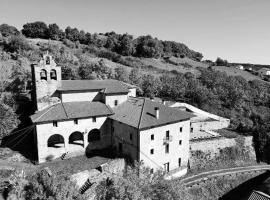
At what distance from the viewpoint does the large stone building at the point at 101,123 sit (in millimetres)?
35000

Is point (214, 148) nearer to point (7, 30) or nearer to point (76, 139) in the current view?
point (76, 139)

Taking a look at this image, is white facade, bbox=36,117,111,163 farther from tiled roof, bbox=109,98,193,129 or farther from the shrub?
the shrub

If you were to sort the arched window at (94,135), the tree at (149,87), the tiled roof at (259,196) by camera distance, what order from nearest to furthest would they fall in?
the tiled roof at (259,196)
the arched window at (94,135)
the tree at (149,87)

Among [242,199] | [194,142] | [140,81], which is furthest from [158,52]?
[242,199]

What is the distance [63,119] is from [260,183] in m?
38.0

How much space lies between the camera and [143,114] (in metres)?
36.5

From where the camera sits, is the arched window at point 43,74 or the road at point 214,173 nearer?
the road at point 214,173

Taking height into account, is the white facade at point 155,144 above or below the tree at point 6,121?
below

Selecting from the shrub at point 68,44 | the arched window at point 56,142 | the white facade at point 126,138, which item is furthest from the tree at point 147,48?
the arched window at point 56,142

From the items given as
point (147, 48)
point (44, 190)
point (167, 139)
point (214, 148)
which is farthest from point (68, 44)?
point (44, 190)

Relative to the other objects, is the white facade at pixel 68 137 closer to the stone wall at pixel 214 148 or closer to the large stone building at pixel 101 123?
the large stone building at pixel 101 123

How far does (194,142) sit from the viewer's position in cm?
4350

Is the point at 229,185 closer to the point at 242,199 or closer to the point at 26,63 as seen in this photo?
the point at 242,199

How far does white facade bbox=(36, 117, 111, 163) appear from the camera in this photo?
114 feet
